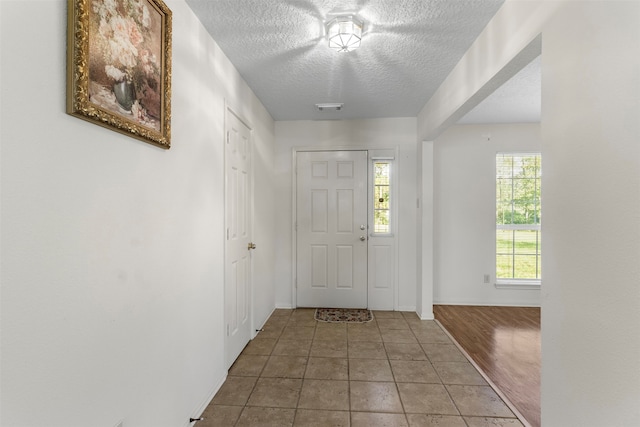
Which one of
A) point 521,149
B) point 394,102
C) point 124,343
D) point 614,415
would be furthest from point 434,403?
point 521,149

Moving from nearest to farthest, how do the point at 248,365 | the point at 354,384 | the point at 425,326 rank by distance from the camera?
the point at 354,384 < the point at 248,365 < the point at 425,326

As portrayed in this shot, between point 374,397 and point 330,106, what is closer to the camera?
point 374,397

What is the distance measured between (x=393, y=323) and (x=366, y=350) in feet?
2.58

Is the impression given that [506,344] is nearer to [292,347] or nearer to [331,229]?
[292,347]

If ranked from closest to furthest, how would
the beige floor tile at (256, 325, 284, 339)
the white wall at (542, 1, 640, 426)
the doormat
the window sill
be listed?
the white wall at (542, 1, 640, 426) → the beige floor tile at (256, 325, 284, 339) → the doormat → the window sill

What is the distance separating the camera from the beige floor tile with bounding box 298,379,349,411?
6.54ft

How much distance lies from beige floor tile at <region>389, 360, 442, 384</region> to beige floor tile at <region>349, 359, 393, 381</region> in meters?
0.06

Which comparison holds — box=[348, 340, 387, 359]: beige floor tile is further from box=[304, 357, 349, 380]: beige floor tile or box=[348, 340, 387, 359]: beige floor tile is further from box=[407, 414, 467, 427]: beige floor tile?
box=[407, 414, 467, 427]: beige floor tile

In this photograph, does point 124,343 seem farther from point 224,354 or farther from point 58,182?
point 224,354

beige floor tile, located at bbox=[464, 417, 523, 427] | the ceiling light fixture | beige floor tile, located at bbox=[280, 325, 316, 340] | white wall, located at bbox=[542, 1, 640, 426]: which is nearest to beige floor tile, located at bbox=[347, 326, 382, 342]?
beige floor tile, located at bbox=[280, 325, 316, 340]

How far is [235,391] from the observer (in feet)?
7.07

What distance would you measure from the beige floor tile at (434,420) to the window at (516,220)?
2754 millimetres

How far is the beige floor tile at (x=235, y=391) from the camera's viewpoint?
2.04m

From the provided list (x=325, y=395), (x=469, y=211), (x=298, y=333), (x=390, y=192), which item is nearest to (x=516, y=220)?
(x=469, y=211)
